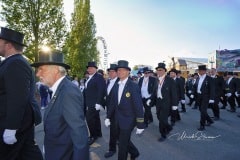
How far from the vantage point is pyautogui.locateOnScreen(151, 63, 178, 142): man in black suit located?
852 centimetres

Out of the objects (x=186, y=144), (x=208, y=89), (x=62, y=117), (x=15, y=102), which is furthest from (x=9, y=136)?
(x=208, y=89)

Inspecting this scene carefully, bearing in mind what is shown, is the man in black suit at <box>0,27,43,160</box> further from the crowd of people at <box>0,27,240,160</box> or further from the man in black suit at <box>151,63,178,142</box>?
the man in black suit at <box>151,63,178,142</box>

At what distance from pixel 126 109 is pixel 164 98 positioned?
→ 3130 mm

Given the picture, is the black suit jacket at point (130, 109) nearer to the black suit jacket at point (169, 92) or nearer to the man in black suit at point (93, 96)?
the man in black suit at point (93, 96)

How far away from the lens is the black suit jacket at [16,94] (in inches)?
150

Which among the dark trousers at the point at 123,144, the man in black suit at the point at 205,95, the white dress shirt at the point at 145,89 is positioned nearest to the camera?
the dark trousers at the point at 123,144

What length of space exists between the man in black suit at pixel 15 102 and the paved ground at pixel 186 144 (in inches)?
105

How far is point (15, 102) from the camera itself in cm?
381

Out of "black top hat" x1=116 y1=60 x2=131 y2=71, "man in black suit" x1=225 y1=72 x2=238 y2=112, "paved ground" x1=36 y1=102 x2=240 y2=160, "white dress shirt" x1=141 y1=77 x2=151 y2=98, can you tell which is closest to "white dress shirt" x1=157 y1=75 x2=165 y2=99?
"paved ground" x1=36 y1=102 x2=240 y2=160

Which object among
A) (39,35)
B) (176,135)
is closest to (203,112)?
(176,135)

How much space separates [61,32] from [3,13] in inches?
166

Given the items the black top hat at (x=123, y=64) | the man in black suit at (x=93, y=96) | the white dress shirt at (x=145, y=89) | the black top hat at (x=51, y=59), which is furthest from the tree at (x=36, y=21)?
the black top hat at (x=51, y=59)

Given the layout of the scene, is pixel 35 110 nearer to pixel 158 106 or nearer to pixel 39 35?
pixel 158 106

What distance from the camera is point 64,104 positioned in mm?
3123
